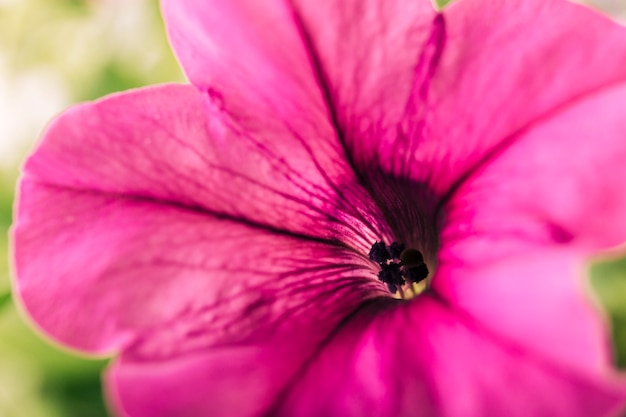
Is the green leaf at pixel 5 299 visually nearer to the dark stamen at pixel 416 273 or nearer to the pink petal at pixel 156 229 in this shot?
the pink petal at pixel 156 229

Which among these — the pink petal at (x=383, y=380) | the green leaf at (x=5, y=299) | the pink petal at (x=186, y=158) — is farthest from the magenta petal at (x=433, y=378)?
the green leaf at (x=5, y=299)

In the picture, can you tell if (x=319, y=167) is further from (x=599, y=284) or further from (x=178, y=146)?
(x=599, y=284)

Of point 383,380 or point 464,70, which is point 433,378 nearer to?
point 383,380

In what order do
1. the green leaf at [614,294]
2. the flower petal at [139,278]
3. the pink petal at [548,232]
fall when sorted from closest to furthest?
the pink petal at [548,232]
the flower petal at [139,278]
the green leaf at [614,294]

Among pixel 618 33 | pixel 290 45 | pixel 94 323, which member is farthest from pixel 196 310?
pixel 618 33

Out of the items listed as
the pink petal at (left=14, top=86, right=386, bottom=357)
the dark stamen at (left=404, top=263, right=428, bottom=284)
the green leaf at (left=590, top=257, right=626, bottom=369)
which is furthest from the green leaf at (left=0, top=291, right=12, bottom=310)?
the green leaf at (left=590, top=257, right=626, bottom=369)
